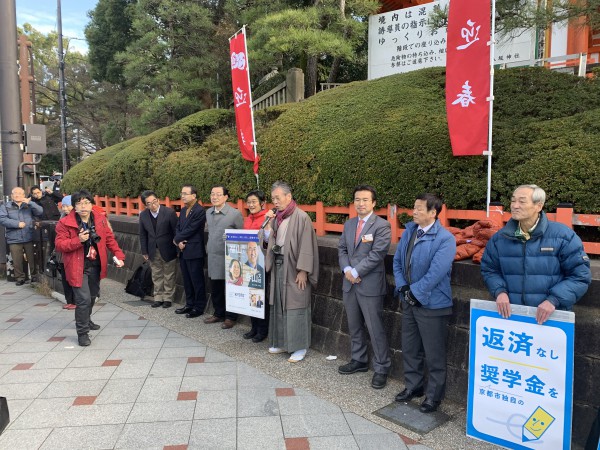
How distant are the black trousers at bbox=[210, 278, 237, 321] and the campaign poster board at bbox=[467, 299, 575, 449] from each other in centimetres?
371

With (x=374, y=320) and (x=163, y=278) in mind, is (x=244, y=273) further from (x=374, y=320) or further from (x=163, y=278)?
(x=163, y=278)

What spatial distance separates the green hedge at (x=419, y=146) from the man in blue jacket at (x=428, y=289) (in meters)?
1.20

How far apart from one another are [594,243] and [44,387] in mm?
5114

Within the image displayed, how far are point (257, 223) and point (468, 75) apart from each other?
112 inches

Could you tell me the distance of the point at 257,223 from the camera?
5488 mm

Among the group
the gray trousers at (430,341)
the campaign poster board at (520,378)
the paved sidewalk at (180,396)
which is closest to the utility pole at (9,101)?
the paved sidewalk at (180,396)

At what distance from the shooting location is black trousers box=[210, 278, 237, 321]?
243 inches

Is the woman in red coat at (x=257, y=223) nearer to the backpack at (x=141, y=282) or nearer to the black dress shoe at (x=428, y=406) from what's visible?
the black dress shoe at (x=428, y=406)

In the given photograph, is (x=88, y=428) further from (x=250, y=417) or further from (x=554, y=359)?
(x=554, y=359)

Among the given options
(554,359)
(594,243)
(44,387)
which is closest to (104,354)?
(44,387)

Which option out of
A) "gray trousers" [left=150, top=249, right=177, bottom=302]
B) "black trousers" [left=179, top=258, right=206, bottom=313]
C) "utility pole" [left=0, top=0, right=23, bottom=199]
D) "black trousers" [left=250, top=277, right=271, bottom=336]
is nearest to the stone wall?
"black trousers" [left=250, top=277, right=271, bottom=336]

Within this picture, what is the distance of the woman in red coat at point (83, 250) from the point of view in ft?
17.1

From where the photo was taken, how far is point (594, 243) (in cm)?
372

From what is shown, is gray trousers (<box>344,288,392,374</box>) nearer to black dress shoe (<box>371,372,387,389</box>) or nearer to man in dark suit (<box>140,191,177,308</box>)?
black dress shoe (<box>371,372,387,389</box>)
